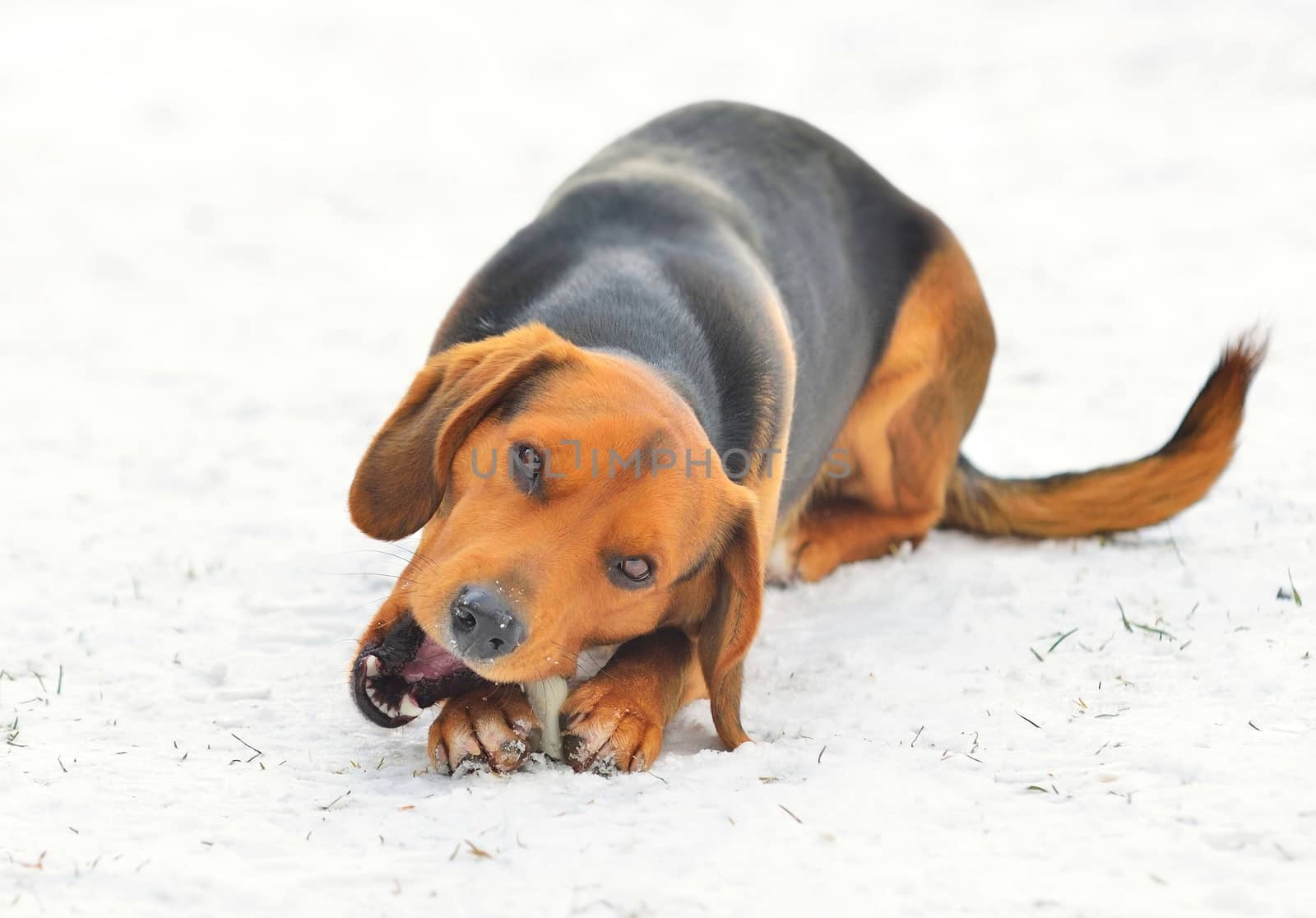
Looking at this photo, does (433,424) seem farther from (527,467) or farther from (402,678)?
(402,678)

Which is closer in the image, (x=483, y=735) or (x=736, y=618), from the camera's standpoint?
(x=483, y=735)

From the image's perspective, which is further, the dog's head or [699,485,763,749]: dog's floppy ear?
[699,485,763,749]: dog's floppy ear

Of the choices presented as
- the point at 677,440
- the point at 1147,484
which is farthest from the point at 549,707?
the point at 1147,484

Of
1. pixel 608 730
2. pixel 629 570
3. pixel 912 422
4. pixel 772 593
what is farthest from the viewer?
pixel 912 422

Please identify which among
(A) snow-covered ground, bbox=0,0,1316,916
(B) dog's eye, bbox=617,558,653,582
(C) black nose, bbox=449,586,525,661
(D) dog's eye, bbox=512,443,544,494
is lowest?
(A) snow-covered ground, bbox=0,0,1316,916

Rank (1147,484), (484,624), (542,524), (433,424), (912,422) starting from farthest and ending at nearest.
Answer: (912,422), (1147,484), (433,424), (542,524), (484,624)

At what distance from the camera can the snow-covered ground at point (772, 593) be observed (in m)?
3.35

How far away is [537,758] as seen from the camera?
4.02m

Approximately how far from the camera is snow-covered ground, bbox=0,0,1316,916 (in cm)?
335

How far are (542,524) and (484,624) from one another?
0.32 meters

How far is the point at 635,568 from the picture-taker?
3.90m

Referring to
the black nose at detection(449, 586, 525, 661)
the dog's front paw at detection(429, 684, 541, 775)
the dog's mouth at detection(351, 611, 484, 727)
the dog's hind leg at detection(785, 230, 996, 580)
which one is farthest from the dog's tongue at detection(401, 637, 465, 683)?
the dog's hind leg at detection(785, 230, 996, 580)

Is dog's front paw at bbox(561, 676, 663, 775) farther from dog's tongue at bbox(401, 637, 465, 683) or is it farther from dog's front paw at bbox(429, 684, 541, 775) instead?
dog's tongue at bbox(401, 637, 465, 683)

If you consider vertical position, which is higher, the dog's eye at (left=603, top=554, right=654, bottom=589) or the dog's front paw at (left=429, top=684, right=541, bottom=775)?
the dog's eye at (left=603, top=554, right=654, bottom=589)
